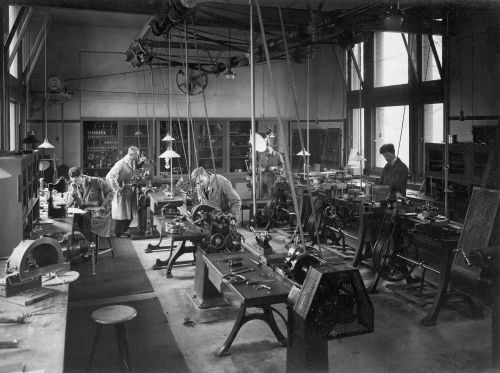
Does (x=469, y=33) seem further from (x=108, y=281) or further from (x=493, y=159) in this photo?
(x=108, y=281)

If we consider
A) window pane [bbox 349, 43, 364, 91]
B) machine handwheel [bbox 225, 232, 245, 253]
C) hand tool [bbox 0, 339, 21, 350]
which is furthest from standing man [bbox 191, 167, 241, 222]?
window pane [bbox 349, 43, 364, 91]

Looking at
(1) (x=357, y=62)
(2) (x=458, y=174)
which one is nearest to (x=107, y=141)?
(1) (x=357, y=62)

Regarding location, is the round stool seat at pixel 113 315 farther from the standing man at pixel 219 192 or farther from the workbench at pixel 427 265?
the standing man at pixel 219 192

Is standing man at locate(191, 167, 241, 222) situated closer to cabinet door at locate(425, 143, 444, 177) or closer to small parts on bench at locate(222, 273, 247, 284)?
small parts on bench at locate(222, 273, 247, 284)

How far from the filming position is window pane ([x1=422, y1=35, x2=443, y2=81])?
9234 millimetres

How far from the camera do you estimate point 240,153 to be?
496 inches

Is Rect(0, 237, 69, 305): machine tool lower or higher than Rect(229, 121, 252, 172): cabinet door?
lower

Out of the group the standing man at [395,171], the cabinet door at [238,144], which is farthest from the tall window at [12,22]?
the standing man at [395,171]

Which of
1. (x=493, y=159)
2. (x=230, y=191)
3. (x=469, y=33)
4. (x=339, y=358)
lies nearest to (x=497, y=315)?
(x=339, y=358)

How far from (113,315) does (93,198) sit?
4.42 metres

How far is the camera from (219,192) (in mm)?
6957

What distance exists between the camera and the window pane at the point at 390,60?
10297mm

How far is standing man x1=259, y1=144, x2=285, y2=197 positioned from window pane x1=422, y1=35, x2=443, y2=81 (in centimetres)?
343

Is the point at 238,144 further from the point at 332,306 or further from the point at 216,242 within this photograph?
the point at 332,306
